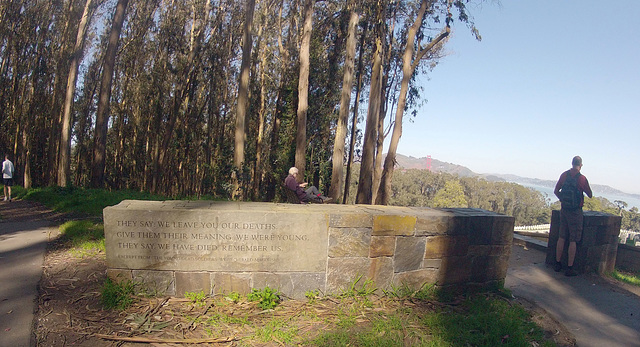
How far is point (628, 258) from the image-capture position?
7750 millimetres

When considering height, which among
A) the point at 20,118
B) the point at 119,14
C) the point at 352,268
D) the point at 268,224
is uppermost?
the point at 119,14

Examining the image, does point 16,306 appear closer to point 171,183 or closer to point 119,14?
point 119,14

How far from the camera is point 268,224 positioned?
12.6 ft

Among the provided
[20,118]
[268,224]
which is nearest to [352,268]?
[268,224]

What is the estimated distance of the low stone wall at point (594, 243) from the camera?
620 cm

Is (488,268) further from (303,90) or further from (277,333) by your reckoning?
(303,90)

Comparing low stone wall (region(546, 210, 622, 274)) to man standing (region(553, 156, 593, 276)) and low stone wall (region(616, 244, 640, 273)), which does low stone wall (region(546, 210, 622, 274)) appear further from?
low stone wall (region(616, 244, 640, 273))

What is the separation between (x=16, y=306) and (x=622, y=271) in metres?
9.77

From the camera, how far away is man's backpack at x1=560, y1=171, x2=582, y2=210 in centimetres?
584

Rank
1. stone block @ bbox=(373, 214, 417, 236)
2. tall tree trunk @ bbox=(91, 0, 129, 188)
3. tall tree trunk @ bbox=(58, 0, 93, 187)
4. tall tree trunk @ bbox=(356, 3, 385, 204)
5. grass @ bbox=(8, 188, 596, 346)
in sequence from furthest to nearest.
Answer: tall tree trunk @ bbox=(356, 3, 385, 204), tall tree trunk @ bbox=(58, 0, 93, 187), tall tree trunk @ bbox=(91, 0, 129, 188), stone block @ bbox=(373, 214, 417, 236), grass @ bbox=(8, 188, 596, 346)

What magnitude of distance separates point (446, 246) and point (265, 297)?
2.10m

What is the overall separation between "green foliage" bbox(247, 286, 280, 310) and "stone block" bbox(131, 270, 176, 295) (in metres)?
0.77

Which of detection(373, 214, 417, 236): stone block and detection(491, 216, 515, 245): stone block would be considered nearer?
detection(373, 214, 417, 236): stone block

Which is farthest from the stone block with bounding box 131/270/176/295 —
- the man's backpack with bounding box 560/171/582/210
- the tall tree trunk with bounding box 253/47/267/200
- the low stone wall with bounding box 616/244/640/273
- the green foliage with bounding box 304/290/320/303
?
the tall tree trunk with bounding box 253/47/267/200
